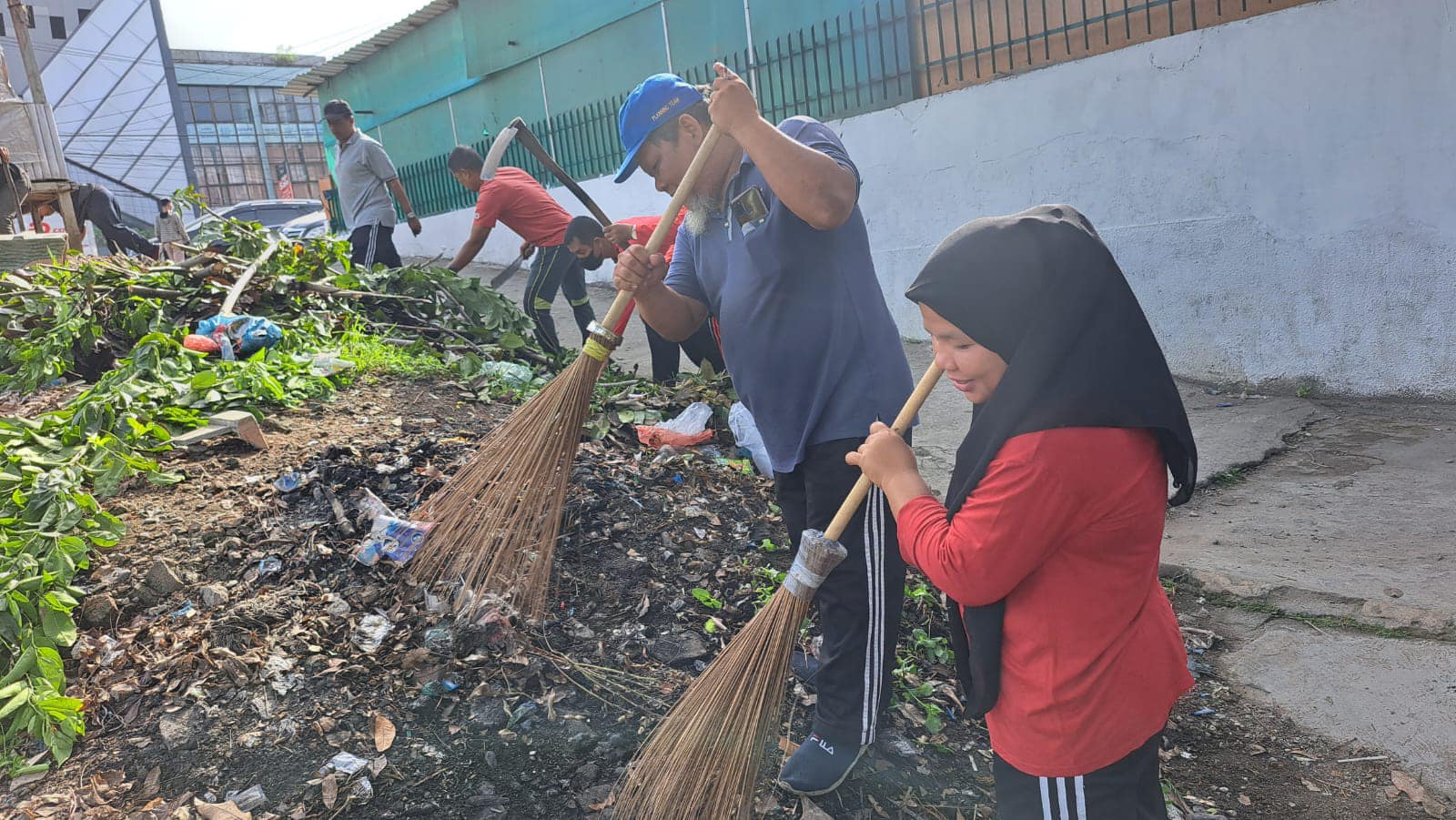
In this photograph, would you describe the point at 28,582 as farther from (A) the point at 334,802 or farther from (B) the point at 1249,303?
(B) the point at 1249,303

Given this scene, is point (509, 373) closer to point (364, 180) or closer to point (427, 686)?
point (427, 686)

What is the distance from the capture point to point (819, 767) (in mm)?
2518

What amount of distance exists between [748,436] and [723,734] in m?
2.34

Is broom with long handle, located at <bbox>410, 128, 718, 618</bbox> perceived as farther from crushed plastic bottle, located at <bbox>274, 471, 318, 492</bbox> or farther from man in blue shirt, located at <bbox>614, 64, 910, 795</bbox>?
crushed plastic bottle, located at <bbox>274, 471, 318, 492</bbox>

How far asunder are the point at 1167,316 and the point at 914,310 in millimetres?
2118

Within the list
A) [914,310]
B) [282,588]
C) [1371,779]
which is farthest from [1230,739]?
[914,310]

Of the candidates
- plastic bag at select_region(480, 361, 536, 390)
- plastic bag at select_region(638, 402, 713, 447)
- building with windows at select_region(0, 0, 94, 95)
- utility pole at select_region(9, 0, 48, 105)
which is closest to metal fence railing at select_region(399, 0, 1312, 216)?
plastic bag at select_region(638, 402, 713, 447)

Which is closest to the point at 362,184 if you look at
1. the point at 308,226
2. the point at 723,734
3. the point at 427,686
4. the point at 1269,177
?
the point at 427,686

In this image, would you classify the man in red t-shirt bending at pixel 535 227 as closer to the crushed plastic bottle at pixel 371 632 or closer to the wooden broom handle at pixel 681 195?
the crushed plastic bottle at pixel 371 632

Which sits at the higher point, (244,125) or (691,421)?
(244,125)

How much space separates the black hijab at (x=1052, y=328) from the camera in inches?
57.5

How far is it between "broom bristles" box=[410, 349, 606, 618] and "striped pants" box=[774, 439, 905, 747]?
849 mm

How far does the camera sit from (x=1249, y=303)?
5.78 metres

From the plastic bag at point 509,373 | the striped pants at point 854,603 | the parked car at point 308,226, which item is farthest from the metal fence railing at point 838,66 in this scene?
the parked car at point 308,226
